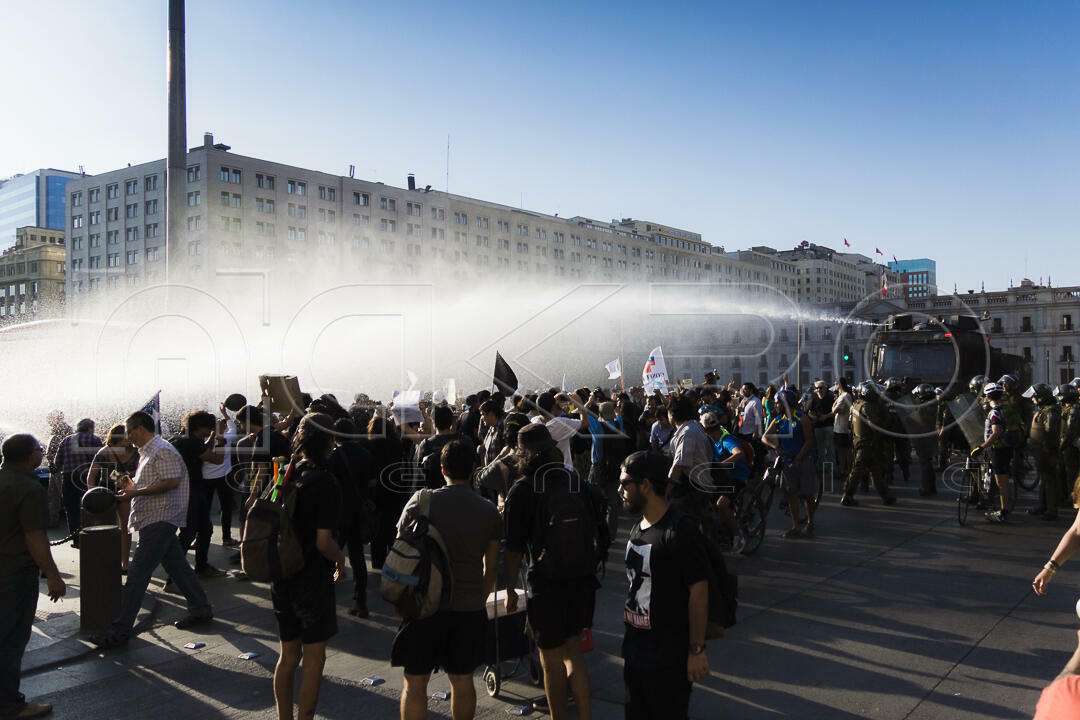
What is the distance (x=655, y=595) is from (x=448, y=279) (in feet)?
286

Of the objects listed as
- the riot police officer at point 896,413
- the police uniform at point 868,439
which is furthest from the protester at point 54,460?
the riot police officer at point 896,413

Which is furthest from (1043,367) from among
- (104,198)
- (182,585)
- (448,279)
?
(104,198)

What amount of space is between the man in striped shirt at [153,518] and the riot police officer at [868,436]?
9.20 meters

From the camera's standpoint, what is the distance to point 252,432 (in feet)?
32.0

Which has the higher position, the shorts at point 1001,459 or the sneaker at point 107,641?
the shorts at point 1001,459

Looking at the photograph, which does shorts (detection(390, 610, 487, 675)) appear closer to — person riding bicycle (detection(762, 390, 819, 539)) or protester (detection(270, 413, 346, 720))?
protester (detection(270, 413, 346, 720))

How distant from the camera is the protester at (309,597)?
4164 mm

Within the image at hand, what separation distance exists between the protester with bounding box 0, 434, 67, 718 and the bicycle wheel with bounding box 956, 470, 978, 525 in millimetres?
9941

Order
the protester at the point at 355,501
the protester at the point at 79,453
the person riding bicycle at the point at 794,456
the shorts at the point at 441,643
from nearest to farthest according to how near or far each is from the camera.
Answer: the shorts at the point at 441,643
the protester at the point at 355,501
the protester at the point at 79,453
the person riding bicycle at the point at 794,456

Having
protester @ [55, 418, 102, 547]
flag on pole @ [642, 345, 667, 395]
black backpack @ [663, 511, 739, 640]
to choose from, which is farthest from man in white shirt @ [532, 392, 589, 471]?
flag on pole @ [642, 345, 667, 395]

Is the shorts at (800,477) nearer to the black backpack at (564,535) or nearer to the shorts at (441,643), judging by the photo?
the black backpack at (564,535)

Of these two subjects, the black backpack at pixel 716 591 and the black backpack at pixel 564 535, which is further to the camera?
the black backpack at pixel 564 535

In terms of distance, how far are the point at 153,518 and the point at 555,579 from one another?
384 centimetres

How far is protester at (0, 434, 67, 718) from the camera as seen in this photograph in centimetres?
471
